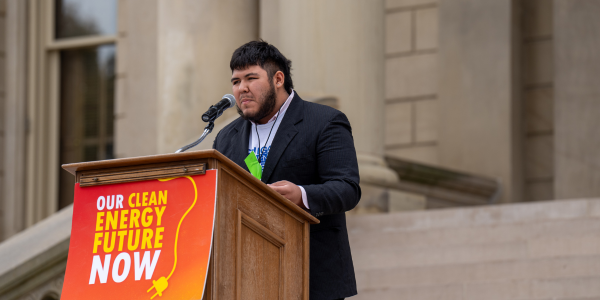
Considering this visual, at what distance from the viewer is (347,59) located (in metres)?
7.98

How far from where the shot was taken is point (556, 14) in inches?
409

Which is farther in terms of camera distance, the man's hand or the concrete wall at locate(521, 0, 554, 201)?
the concrete wall at locate(521, 0, 554, 201)

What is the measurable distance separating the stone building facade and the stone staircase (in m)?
0.19

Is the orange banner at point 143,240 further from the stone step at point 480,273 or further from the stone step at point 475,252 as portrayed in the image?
the stone step at point 475,252

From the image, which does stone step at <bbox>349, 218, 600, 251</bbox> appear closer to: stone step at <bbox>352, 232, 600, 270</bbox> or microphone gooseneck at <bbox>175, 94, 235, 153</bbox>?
stone step at <bbox>352, 232, 600, 270</bbox>

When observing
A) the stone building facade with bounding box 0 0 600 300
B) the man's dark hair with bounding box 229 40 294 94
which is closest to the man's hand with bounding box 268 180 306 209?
the man's dark hair with bounding box 229 40 294 94

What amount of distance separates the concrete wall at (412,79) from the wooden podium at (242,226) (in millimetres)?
8045

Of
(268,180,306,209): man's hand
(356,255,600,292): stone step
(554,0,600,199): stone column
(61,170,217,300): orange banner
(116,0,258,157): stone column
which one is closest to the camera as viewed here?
(61,170,217,300): orange banner

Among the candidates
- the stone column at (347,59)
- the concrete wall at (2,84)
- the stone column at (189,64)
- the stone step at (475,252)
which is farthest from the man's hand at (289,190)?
the concrete wall at (2,84)

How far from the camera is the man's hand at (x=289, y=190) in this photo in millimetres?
3012

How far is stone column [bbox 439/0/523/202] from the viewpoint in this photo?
34.3 ft

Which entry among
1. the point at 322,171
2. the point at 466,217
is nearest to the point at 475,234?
the point at 466,217

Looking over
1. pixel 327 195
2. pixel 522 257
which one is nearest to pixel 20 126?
pixel 522 257

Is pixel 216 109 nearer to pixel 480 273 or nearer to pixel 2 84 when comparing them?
pixel 480 273
